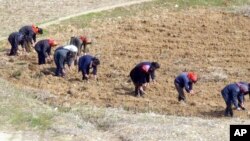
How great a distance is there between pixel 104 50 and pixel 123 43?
1237 millimetres

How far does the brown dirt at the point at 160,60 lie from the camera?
22.1m

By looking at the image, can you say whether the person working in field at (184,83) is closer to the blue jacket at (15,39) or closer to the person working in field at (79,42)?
the person working in field at (79,42)

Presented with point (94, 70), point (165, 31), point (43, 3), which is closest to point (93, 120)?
point (94, 70)

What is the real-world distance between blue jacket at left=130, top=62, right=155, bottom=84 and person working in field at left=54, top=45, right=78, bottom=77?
276 centimetres

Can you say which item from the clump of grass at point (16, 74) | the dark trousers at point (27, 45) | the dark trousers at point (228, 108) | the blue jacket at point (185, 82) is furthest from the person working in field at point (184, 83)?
the dark trousers at point (27, 45)

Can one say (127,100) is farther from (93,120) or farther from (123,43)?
(123,43)

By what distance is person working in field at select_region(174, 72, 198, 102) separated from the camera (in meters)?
21.7

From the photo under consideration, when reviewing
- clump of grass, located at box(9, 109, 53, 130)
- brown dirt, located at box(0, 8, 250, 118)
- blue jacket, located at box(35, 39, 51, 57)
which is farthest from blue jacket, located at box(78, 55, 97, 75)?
clump of grass, located at box(9, 109, 53, 130)

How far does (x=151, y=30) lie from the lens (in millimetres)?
30078

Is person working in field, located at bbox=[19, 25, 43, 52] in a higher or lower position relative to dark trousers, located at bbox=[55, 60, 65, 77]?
higher

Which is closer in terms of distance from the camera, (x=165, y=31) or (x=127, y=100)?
(x=127, y=100)

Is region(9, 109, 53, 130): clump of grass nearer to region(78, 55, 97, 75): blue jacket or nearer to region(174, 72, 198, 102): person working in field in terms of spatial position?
region(78, 55, 97, 75): blue jacket

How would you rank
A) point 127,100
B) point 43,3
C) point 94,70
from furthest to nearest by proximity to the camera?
1. point 43,3
2. point 94,70
3. point 127,100

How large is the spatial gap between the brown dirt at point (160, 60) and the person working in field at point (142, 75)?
34 centimetres
